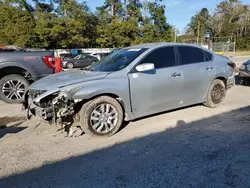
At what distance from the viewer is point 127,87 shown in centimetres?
459

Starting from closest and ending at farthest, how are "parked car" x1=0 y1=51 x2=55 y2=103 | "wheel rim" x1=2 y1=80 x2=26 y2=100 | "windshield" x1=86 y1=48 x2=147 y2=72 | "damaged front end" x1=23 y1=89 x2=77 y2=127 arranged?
"damaged front end" x1=23 y1=89 x2=77 y2=127
"windshield" x1=86 y1=48 x2=147 y2=72
"parked car" x1=0 y1=51 x2=55 y2=103
"wheel rim" x1=2 y1=80 x2=26 y2=100

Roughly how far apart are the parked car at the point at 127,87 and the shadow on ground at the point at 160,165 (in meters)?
0.66

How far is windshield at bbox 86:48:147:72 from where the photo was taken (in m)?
4.87

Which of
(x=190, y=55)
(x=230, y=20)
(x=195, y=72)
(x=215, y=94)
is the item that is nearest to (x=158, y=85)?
(x=195, y=72)

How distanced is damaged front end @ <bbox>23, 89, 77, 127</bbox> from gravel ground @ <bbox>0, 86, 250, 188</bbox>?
16.4 inches

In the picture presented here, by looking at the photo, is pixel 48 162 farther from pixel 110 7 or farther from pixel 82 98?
pixel 110 7

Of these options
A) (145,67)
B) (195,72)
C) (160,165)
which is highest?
(145,67)

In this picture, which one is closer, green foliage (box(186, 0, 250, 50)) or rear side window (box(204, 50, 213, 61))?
rear side window (box(204, 50, 213, 61))

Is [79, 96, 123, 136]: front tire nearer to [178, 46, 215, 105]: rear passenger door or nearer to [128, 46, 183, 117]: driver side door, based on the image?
[128, 46, 183, 117]: driver side door

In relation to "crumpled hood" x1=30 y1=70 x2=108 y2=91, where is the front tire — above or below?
below

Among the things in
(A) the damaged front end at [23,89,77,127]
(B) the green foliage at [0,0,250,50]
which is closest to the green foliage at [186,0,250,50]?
(B) the green foliage at [0,0,250,50]

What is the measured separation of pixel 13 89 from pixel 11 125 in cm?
207

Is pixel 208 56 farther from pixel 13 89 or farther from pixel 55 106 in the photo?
pixel 13 89

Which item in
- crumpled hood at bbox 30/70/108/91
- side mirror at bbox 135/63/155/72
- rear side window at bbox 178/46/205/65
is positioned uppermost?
rear side window at bbox 178/46/205/65
